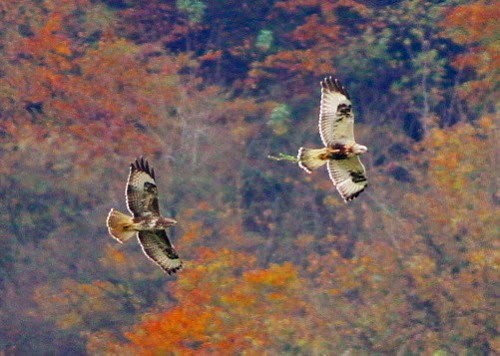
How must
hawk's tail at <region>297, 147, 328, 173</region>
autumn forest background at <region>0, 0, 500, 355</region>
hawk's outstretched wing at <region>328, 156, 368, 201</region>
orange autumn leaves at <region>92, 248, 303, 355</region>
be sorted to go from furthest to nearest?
1. autumn forest background at <region>0, 0, 500, 355</region>
2. orange autumn leaves at <region>92, 248, 303, 355</region>
3. hawk's outstretched wing at <region>328, 156, 368, 201</region>
4. hawk's tail at <region>297, 147, 328, 173</region>

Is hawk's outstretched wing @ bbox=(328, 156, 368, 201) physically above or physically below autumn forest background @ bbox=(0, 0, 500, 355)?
below

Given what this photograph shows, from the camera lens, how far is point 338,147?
42.7ft

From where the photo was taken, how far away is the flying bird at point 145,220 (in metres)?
12.8

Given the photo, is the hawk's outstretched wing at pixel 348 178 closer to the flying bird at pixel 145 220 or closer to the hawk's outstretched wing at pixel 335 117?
the hawk's outstretched wing at pixel 335 117

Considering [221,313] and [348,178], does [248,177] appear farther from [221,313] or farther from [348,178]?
[348,178]

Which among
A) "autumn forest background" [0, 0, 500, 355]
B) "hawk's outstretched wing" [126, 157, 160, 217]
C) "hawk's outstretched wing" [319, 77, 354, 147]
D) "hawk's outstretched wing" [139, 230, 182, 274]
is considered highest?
"autumn forest background" [0, 0, 500, 355]

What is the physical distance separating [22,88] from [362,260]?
7.83 metres

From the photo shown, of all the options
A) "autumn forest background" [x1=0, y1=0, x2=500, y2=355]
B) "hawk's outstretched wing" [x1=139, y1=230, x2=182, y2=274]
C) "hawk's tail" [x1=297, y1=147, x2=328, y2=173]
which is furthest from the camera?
"autumn forest background" [x1=0, y1=0, x2=500, y2=355]

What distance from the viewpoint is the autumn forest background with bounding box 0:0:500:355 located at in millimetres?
22406

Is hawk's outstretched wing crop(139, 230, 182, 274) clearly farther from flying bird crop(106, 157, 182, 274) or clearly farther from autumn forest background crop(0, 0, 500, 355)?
autumn forest background crop(0, 0, 500, 355)

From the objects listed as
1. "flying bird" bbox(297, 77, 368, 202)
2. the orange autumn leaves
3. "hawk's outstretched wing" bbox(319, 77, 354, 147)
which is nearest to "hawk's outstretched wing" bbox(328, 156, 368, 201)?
"flying bird" bbox(297, 77, 368, 202)

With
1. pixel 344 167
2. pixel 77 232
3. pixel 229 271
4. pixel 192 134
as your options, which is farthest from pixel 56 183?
pixel 344 167

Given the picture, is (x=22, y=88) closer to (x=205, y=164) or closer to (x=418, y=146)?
(x=205, y=164)

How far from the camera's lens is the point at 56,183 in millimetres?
27781
